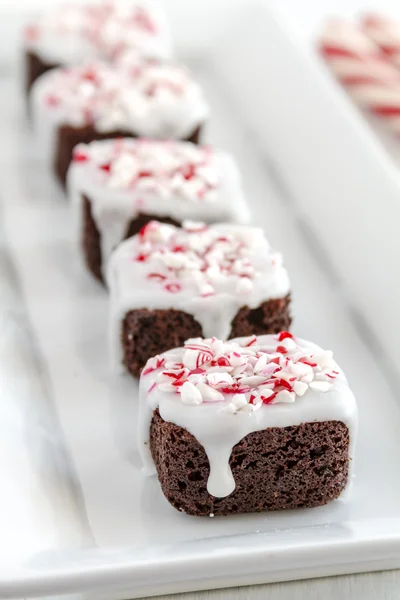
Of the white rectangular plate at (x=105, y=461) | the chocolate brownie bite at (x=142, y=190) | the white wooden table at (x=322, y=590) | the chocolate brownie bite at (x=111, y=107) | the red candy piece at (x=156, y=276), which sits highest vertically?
the chocolate brownie bite at (x=111, y=107)

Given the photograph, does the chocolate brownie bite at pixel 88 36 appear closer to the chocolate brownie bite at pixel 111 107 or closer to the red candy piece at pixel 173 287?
the chocolate brownie bite at pixel 111 107

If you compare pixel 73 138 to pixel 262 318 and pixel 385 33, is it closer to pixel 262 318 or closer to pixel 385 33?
pixel 262 318

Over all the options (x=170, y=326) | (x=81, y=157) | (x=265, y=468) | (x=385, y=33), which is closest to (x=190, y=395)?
(x=265, y=468)

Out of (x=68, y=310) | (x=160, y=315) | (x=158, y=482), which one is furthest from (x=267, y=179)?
(x=158, y=482)

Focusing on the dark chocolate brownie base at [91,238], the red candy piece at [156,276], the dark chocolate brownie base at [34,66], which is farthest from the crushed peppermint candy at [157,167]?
the dark chocolate brownie base at [34,66]

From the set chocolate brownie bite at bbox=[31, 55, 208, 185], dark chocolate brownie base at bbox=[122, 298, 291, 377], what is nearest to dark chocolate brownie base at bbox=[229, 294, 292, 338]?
dark chocolate brownie base at bbox=[122, 298, 291, 377]

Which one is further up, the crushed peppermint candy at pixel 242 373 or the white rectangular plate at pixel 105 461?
the crushed peppermint candy at pixel 242 373

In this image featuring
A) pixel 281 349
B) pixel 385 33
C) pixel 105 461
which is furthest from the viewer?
pixel 385 33

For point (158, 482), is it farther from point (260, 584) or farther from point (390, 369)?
point (390, 369)
